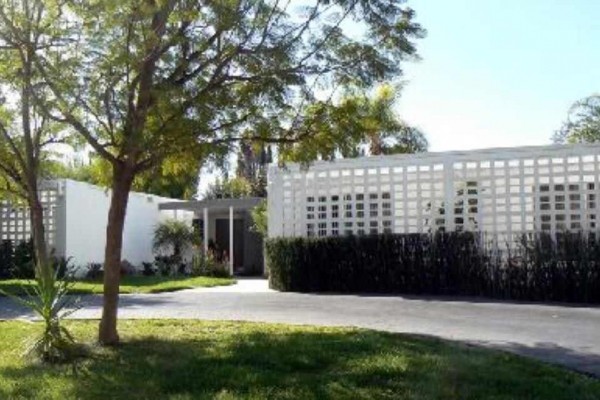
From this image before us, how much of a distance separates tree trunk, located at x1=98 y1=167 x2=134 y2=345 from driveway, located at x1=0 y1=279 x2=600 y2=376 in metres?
3.43

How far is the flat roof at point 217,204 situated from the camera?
2794 centimetres

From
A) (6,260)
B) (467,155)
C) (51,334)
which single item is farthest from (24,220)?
(51,334)

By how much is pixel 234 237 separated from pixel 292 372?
2348 cm

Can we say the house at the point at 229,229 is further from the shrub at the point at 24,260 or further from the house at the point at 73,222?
the shrub at the point at 24,260

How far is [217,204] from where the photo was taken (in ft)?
93.3

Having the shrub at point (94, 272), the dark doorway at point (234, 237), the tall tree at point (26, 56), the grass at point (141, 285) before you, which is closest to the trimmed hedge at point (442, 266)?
the grass at point (141, 285)

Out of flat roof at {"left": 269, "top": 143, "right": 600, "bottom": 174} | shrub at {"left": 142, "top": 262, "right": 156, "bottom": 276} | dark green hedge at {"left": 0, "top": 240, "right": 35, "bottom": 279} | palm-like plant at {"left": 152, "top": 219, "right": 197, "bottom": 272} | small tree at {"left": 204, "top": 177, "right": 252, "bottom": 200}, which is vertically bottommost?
shrub at {"left": 142, "top": 262, "right": 156, "bottom": 276}

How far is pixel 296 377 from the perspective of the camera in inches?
307

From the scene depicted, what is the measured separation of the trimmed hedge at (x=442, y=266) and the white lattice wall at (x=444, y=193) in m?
0.77

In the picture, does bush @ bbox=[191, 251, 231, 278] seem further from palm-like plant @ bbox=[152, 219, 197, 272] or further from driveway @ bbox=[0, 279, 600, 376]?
driveway @ bbox=[0, 279, 600, 376]

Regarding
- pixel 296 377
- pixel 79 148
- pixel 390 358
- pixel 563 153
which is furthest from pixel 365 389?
pixel 563 153

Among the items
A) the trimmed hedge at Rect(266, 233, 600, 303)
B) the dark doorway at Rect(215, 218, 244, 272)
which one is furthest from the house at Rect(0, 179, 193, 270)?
the trimmed hedge at Rect(266, 233, 600, 303)

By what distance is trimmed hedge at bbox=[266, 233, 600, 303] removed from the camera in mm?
15297

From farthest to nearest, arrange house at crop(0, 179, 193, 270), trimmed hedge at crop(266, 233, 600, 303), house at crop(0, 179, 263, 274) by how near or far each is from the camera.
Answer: house at crop(0, 179, 263, 274)
house at crop(0, 179, 193, 270)
trimmed hedge at crop(266, 233, 600, 303)
